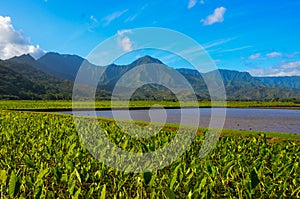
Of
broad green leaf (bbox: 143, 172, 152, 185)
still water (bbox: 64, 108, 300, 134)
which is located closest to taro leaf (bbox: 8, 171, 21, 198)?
broad green leaf (bbox: 143, 172, 152, 185)

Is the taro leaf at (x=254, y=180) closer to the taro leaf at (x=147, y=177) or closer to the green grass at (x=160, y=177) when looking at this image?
the green grass at (x=160, y=177)

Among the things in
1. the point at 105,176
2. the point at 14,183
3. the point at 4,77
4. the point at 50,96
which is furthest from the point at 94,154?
the point at 4,77

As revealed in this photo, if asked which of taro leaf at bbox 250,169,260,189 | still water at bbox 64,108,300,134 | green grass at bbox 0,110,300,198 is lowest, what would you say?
still water at bbox 64,108,300,134

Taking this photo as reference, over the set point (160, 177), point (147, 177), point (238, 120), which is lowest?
point (238, 120)

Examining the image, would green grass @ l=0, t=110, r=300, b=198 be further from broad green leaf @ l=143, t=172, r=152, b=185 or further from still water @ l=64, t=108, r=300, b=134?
still water @ l=64, t=108, r=300, b=134

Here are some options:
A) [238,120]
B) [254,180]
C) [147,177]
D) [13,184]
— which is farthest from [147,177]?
[238,120]

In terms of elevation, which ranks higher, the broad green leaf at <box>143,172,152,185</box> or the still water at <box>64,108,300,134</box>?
the broad green leaf at <box>143,172,152,185</box>

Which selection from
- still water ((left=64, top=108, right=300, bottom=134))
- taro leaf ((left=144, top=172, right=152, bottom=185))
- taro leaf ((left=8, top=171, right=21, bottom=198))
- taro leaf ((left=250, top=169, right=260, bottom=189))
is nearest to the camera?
taro leaf ((left=8, top=171, right=21, bottom=198))

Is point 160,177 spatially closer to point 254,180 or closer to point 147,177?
point 147,177

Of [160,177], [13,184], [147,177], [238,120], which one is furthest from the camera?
[238,120]

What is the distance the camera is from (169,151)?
870cm

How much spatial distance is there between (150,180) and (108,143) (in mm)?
5070

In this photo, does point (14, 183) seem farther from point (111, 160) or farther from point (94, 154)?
point (94, 154)

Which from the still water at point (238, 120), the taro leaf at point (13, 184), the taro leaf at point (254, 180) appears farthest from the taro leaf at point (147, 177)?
the still water at point (238, 120)
